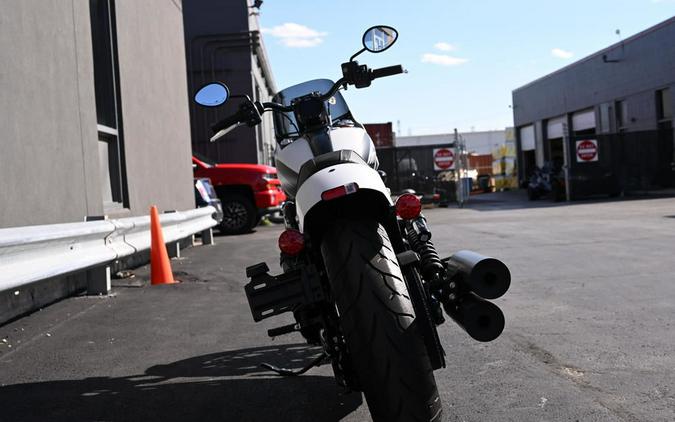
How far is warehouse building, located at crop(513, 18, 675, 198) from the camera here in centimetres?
2641

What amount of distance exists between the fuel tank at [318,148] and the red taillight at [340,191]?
0.60 metres

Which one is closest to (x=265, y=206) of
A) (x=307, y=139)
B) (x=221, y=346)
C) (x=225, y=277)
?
(x=225, y=277)

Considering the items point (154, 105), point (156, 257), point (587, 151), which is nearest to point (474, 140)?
point (587, 151)

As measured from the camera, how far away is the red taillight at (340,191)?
290 centimetres

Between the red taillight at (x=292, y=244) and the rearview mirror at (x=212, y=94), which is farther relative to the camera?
the rearview mirror at (x=212, y=94)

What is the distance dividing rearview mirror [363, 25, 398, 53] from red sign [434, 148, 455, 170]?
24.2m

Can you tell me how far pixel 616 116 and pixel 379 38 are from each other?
104ft

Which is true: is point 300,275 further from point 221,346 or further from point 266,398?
point 221,346

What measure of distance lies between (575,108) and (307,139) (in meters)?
36.3

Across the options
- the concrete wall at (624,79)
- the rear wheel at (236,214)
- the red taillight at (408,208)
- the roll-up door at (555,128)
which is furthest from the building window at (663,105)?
the red taillight at (408,208)

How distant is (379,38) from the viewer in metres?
4.36

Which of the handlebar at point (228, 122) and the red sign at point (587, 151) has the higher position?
the red sign at point (587, 151)

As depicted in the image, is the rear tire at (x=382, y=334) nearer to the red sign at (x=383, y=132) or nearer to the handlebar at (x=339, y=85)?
the handlebar at (x=339, y=85)

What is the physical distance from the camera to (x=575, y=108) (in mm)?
37219
